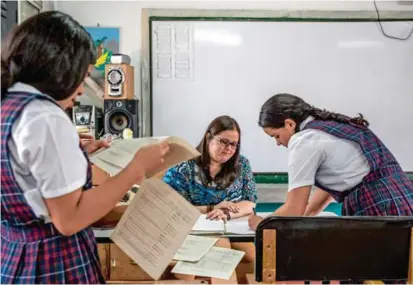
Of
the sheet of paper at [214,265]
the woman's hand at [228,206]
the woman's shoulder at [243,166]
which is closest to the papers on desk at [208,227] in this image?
the sheet of paper at [214,265]

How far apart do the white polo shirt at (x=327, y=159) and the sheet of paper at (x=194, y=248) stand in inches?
14.4

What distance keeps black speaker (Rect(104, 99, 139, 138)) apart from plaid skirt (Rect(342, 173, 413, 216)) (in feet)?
5.85

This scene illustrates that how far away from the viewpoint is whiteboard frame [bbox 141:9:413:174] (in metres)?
3.30

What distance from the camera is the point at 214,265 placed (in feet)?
4.24

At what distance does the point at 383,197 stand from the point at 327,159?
0.72 feet

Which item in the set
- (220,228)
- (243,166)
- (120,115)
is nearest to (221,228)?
(220,228)

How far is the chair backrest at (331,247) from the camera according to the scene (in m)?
1.09

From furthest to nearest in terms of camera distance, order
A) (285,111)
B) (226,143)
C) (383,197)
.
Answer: (226,143) → (285,111) → (383,197)

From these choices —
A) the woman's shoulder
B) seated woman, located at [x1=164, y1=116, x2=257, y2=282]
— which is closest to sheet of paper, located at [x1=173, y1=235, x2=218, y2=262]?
seated woman, located at [x1=164, y1=116, x2=257, y2=282]

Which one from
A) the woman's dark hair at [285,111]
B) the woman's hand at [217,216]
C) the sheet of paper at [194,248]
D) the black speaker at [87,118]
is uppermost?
the woman's dark hair at [285,111]

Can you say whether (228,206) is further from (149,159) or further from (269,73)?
(269,73)

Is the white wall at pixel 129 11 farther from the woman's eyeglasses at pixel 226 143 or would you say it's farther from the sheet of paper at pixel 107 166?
the sheet of paper at pixel 107 166

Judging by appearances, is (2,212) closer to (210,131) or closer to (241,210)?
(241,210)

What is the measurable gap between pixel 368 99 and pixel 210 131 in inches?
59.1
